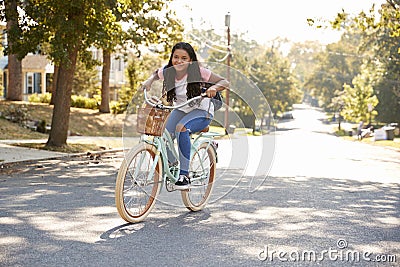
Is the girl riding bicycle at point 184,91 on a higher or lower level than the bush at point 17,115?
higher

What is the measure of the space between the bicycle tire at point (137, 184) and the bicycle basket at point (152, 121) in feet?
0.57

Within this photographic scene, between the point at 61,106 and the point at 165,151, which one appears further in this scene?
the point at 61,106

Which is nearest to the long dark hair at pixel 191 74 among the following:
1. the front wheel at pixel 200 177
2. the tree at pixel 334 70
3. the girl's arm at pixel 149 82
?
the girl's arm at pixel 149 82

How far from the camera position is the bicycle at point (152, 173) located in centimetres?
758

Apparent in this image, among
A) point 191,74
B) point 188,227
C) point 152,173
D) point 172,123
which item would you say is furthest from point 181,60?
point 188,227

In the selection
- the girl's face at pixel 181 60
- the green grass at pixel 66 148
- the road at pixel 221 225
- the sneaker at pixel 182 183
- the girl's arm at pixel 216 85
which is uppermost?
the girl's face at pixel 181 60

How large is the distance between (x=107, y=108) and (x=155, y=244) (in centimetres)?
3698

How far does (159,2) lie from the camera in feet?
88.3

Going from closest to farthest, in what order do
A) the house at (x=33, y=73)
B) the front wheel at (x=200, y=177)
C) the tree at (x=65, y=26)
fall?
1. the front wheel at (x=200, y=177)
2. the tree at (x=65, y=26)
3. the house at (x=33, y=73)

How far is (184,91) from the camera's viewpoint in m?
8.40

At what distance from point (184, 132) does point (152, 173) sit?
0.64 m

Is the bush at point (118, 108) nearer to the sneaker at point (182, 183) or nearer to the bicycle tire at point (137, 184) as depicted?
the sneaker at point (182, 183)

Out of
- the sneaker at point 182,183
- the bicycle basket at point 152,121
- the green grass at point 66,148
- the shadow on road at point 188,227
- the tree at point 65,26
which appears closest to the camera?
Answer: the shadow on road at point 188,227

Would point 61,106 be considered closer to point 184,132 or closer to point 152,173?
point 184,132
